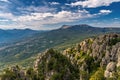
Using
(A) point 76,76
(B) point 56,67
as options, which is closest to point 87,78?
(A) point 76,76

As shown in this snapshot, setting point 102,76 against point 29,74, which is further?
point 29,74

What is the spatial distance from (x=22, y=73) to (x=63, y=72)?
37.9 meters

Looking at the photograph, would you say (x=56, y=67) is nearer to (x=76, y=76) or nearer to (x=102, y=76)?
(x=76, y=76)

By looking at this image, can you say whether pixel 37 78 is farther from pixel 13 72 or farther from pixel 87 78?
pixel 87 78

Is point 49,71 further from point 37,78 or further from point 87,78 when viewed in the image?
point 87,78

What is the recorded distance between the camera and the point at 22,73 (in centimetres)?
19462

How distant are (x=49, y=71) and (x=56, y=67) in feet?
25.1

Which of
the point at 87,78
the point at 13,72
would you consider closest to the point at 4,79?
the point at 13,72

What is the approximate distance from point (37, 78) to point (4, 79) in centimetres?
2901

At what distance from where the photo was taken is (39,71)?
199125mm

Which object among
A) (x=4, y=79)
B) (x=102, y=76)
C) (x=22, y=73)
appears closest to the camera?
(x=102, y=76)

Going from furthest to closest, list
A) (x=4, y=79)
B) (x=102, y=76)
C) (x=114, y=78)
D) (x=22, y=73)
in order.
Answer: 1. (x=22, y=73)
2. (x=4, y=79)
3. (x=102, y=76)
4. (x=114, y=78)

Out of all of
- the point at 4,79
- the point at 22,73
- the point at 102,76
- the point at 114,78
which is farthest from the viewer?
the point at 22,73

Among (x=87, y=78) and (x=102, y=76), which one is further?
(x=87, y=78)
